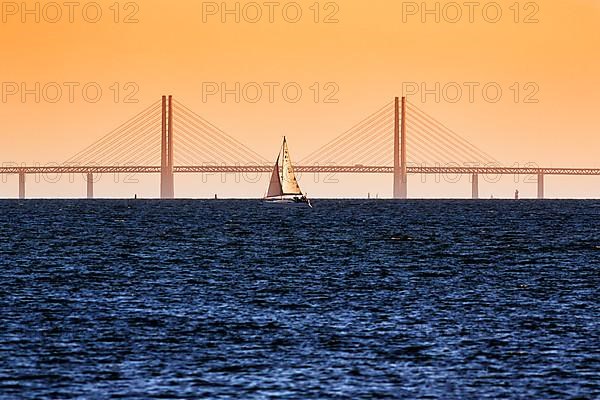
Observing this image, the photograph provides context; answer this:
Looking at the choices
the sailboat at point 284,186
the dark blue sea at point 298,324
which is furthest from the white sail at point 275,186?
the dark blue sea at point 298,324

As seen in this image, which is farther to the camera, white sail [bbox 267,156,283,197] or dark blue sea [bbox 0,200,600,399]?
white sail [bbox 267,156,283,197]

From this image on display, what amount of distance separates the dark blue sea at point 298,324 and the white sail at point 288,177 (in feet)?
299

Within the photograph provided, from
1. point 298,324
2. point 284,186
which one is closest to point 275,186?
point 284,186

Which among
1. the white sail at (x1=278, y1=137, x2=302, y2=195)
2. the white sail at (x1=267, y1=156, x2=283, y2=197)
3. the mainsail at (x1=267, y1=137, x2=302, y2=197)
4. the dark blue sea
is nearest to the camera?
the dark blue sea

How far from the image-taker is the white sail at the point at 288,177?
6713 inches

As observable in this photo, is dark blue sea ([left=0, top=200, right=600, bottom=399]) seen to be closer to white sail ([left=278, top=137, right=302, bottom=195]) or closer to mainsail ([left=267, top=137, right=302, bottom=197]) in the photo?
white sail ([left=278, top=137, right=302, bottom=195])

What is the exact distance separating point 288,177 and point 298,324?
441 feet

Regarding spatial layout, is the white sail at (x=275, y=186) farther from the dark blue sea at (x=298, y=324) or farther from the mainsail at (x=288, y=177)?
the dark blue sea at (x=298, y=324)

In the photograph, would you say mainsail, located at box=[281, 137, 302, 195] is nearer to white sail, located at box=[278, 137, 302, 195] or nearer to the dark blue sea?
white sail, located at box=[278, 137, 302, 195]

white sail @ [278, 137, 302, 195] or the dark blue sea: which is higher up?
white sail @ [278, 137, 302, 195]

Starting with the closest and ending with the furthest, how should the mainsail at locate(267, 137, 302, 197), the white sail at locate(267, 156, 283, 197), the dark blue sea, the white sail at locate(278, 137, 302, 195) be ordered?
the dark blue sea
the white sail at locate(278, 137, 302, 195)
the mainsail at locate(267, 137, 302, 197)
the white sail at locate(267, 156, 283, 197)

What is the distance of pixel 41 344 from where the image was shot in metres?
36.2

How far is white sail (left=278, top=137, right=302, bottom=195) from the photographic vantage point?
17050 centimetres

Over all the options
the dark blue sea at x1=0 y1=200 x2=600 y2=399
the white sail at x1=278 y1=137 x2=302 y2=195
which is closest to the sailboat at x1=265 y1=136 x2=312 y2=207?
the white sail at x1=278 y1=137 x2=302 y2=195
